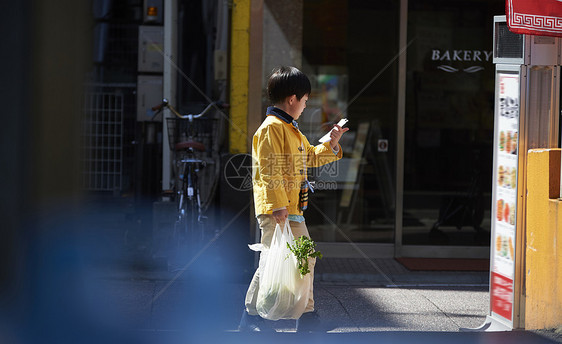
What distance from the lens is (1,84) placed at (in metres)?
3.88

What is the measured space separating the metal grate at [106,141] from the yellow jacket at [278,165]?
589cm

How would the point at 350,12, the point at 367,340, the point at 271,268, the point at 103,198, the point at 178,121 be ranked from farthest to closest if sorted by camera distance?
the point at 103,198, the point at 350,12, the point at 178,121, the point at 367,340, the point at 271,268

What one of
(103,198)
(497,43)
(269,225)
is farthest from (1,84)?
(103,198)

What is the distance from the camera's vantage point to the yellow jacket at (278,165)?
4.29 metres

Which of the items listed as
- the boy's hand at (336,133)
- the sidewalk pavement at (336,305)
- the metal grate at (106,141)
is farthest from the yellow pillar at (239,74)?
the boy's hand at (336,133)

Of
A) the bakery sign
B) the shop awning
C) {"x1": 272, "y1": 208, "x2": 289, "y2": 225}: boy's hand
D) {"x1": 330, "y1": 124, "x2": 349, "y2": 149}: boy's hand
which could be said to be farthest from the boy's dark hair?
the bakery sign

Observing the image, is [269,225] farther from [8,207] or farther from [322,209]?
[322,209]

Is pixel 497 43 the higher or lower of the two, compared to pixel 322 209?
higher

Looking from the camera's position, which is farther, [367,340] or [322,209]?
[322,209]

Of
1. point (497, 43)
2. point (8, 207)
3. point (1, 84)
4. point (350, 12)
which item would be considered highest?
point (350, 12)

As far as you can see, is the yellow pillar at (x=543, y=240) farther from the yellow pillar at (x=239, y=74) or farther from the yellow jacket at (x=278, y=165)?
the yellow pillar at (x=239, y=74)

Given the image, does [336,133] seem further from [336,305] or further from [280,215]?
[336,305]

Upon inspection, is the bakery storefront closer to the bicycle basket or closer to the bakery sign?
the bakery sign

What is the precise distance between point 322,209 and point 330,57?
177 centimetres
